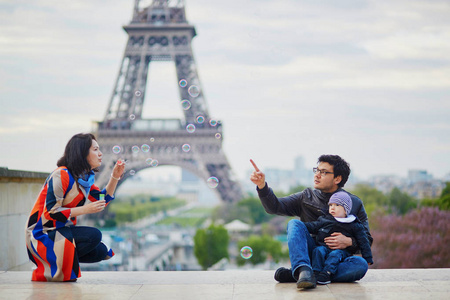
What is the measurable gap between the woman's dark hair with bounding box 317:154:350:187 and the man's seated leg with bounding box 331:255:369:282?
0.65 meters

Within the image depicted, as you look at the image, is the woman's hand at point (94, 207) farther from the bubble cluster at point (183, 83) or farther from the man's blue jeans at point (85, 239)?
the bubble cluster at point (183, 83)

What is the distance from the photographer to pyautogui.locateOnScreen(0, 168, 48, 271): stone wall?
6090 mm

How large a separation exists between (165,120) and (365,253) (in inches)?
1161

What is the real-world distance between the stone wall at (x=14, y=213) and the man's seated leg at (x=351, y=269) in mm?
3555

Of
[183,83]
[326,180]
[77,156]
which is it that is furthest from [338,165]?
[183,83]

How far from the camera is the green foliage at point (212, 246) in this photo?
102ft

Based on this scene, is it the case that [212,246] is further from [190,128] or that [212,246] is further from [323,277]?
[323,277]

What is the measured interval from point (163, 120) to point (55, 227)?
95.4 feet

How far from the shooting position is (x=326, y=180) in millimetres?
4746

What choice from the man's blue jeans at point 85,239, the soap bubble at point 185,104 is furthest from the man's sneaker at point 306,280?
the soap bubble at point 185,104

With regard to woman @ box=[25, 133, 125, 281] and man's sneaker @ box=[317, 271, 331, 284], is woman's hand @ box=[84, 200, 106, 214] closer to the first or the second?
woman @ box=[25, 133, 125, 281]

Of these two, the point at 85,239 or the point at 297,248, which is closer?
the point at 297,248

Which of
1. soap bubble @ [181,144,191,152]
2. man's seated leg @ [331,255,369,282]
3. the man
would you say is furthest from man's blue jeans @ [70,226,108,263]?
soap bubble @ [181,144,191,152]

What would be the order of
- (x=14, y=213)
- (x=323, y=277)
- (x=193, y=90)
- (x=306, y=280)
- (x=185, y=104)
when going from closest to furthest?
(x=306, y=280), (x=323, y=277), (x=14, y=213), (x=193, y=90), (x=185, y=104)
